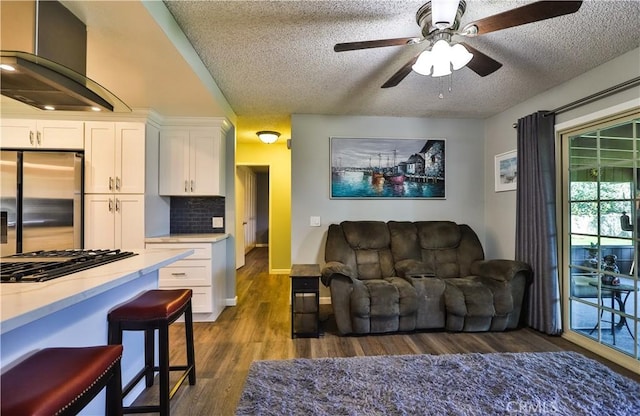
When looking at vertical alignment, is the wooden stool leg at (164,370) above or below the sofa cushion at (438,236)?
below

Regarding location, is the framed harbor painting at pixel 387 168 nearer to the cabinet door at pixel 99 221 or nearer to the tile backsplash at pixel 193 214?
the tile backsplash at pixel 193 214

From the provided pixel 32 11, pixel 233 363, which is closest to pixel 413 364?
pixel 233 363

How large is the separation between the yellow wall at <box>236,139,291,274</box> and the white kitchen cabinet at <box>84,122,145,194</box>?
2500 mm

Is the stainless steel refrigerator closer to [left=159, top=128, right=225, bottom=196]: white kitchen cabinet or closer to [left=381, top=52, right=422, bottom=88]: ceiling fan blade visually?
[left=159, top=128, right=225, bottom=196]: white kitchen cabinet

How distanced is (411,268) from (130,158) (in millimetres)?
3167

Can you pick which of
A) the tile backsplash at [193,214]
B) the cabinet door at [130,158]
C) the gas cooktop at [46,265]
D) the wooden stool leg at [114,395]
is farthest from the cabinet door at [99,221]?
the wooden stool leg at [114,395]

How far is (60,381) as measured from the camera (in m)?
0.92

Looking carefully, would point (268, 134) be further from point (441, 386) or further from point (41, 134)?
point (441, 386)

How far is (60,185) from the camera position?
2.83 m

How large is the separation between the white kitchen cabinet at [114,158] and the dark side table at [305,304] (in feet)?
6.18

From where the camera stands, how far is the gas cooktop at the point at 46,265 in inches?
46.3

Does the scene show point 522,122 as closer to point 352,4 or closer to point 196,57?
point 352,4

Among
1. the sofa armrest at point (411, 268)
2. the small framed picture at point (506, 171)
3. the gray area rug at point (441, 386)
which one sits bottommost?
the gray area rug at point (441, 386)

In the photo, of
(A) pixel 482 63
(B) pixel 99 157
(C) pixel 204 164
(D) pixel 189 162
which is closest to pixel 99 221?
(B) pixel 99 157
